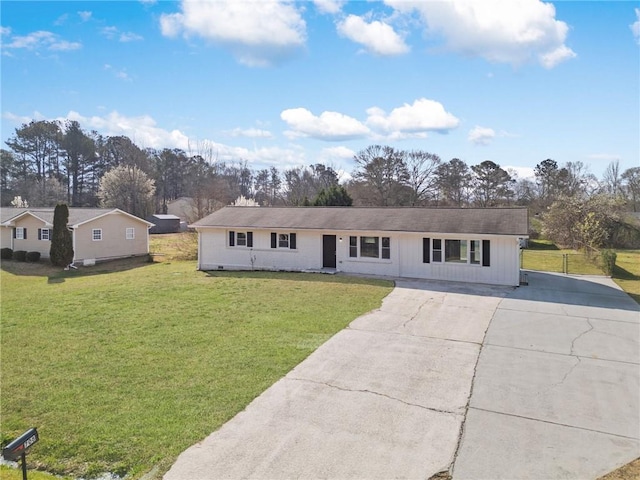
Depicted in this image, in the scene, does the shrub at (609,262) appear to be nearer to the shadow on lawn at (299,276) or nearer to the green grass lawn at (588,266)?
the green grass lawn at (588,266)

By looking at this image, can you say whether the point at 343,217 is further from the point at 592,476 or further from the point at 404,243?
the point at 592,476

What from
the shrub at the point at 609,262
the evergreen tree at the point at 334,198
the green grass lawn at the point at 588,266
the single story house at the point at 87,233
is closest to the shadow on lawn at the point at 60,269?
the single story house at the point at 87,233

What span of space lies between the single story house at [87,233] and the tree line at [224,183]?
18.2 ft

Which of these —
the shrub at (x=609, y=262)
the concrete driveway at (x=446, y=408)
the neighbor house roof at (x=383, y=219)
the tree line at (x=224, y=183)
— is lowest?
the concrete driveway at (x=446, y=408)

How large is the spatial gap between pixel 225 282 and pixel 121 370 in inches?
370

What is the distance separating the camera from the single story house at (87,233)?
25016 mm

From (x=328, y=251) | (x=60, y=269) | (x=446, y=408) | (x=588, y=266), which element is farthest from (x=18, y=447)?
(x=588, y=266)

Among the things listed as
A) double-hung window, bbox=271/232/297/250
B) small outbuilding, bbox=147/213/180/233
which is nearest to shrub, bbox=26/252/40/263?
double-hung window, bbox=271/232/297/250

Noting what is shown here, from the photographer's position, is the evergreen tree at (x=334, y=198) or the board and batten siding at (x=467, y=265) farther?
the evergreen tree at (x=334, y=198)

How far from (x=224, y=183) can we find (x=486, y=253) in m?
44.0

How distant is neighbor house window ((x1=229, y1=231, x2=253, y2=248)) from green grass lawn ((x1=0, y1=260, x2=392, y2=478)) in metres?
4.36

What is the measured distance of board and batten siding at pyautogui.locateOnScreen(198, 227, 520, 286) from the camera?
52.7 feet

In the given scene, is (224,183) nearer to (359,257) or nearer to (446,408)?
(359,257)

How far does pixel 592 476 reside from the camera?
450 centimetres
